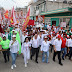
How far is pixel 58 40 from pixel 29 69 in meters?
2.30

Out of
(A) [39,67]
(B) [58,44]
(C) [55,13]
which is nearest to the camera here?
(A) [39,67]

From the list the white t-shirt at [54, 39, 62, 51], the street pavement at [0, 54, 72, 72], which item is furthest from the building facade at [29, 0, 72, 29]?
the street pavement at [0, 54, 72, 72]

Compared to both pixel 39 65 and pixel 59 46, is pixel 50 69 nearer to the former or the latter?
pixel 39 65

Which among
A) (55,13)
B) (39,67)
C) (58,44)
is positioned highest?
(55,13)

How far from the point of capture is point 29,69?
527 centimetres

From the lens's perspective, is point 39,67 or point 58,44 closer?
point 39,67

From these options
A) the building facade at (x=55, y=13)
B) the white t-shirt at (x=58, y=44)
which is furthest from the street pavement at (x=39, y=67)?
the building facade at (x=55, y=13)

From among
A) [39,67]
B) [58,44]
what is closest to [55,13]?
[58,44]

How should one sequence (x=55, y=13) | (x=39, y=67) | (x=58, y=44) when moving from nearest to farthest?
(x=39, y=67)
(x=58, y=44)
(x=55, y=13)

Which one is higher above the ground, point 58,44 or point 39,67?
point 58,44

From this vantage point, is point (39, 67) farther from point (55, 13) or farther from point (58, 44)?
point (55, 13)

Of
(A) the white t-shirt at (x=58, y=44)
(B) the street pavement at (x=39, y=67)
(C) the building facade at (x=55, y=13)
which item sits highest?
(C) the building facade at (x=55, y=13)

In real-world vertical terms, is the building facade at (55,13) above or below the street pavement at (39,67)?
above

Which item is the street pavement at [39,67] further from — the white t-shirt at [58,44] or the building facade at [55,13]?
the building facade at [55,13]
